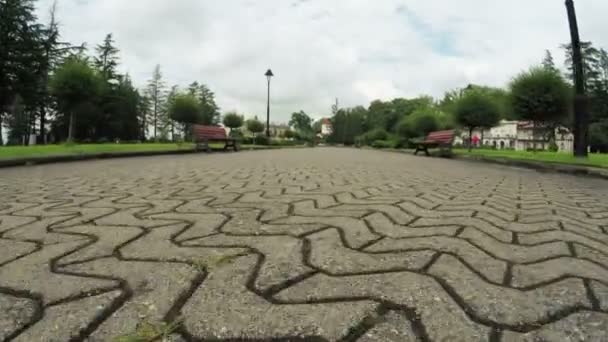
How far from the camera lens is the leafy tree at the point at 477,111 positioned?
16.5m

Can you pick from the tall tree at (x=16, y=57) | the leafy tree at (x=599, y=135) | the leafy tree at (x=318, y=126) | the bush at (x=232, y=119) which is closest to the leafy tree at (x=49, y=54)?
the tall tree at (x=16, y=57)

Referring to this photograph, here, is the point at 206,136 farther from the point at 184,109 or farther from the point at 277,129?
the point at 277,129

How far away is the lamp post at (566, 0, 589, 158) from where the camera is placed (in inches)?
350

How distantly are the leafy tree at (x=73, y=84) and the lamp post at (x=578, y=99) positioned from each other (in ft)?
48.2

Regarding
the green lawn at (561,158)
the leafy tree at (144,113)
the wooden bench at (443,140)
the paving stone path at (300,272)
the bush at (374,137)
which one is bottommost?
the paving stone path at (300,272)

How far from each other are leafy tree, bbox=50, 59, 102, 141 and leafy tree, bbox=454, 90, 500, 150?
594 inches

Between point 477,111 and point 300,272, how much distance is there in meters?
17.1

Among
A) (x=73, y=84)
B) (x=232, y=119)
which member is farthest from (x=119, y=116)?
(x=73, y=84)

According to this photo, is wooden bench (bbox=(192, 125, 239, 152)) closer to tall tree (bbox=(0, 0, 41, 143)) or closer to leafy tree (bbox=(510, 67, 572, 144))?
leafy tree (bbox=(510, 67, 572, 144))

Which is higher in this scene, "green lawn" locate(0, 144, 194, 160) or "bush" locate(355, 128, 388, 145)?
"bush" locate(355, 128, 388, 145)

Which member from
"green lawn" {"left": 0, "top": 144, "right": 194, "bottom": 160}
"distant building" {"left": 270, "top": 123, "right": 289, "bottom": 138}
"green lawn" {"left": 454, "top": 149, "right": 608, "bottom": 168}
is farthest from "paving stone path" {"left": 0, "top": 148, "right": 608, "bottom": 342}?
"distant building" {"left": 270, "top": 123, "right": 289, "bottom": 138}

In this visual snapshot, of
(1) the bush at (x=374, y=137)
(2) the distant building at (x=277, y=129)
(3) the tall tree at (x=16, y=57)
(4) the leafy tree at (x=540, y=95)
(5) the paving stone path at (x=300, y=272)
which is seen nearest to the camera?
(5) the paving stone path at (x=300, y=272)

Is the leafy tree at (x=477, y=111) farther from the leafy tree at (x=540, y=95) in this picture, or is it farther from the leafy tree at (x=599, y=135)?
the leafy tree at (x=599, y=135)

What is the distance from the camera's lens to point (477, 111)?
16547 mm
